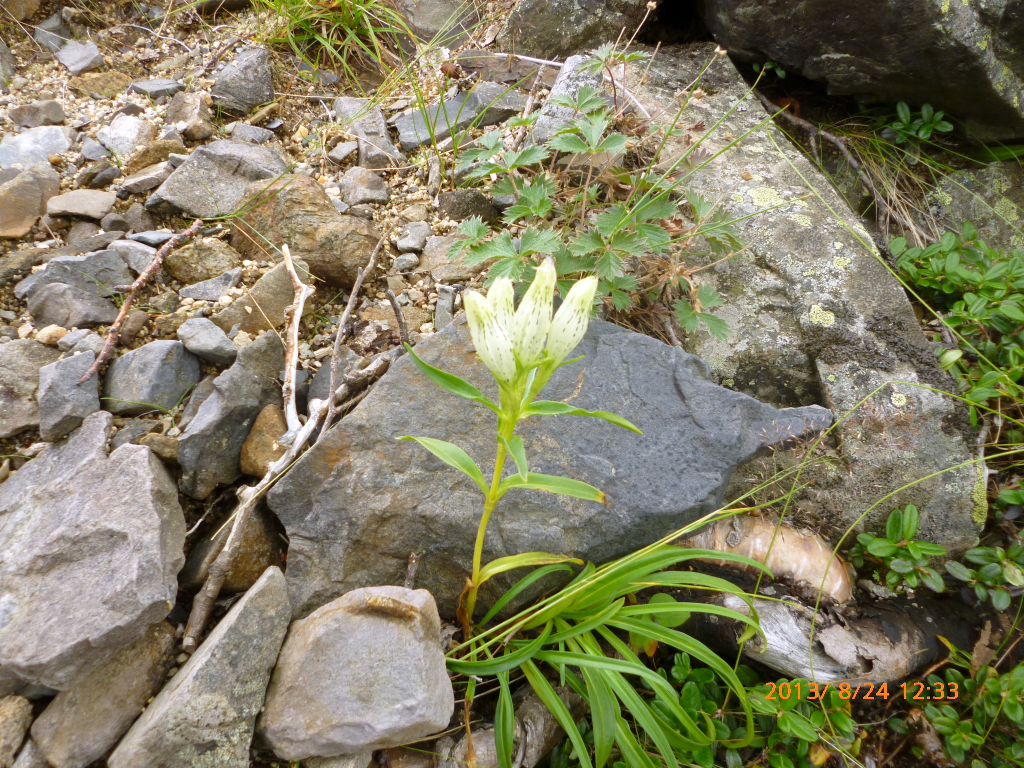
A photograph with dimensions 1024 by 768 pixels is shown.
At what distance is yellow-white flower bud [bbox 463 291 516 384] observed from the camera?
1.38 meters

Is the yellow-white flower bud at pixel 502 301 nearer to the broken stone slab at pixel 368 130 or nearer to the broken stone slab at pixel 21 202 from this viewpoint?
the broken stone slab at pixel 368 130

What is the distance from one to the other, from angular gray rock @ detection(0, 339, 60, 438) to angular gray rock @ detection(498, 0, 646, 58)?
3.17 m

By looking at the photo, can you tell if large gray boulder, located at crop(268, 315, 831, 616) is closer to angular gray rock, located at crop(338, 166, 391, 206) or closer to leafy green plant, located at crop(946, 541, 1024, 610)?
leafy green plant, located at crop(946, 541, 1024, 610)

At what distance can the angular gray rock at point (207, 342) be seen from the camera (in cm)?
218

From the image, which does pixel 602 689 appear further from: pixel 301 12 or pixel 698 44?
pixel 301 12

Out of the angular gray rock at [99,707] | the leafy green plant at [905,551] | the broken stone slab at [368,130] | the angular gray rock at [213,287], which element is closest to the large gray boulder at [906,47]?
the broken stone slab at [368,130]

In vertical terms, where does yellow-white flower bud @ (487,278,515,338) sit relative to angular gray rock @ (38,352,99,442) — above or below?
above

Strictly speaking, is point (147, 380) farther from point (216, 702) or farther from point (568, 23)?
point (568, 23)

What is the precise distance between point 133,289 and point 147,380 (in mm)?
462

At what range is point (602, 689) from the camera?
1682 mm

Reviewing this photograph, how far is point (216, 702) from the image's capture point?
1524mm

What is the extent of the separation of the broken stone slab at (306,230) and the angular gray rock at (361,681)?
152 cm

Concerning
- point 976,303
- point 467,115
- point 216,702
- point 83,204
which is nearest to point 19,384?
point 83,204
